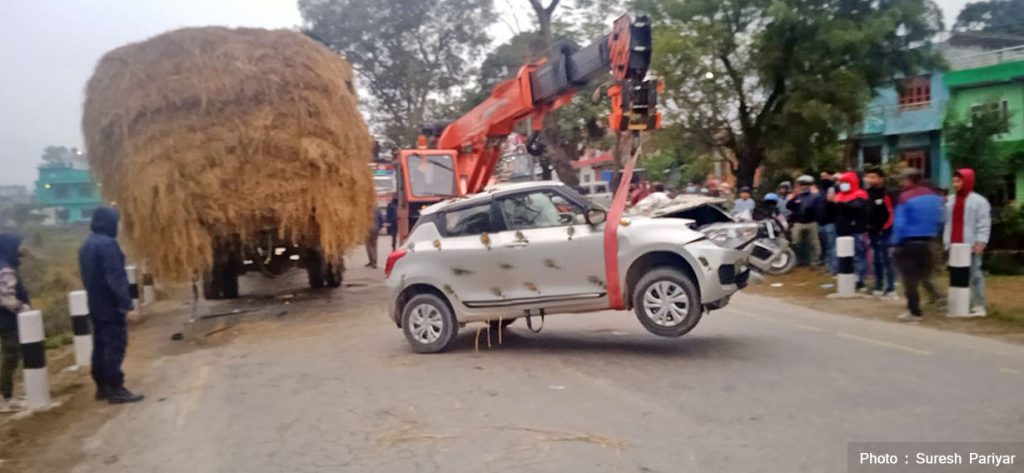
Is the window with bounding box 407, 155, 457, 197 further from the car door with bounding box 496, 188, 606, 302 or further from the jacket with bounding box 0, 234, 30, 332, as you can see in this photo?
the jacket with bounding box 0, 234, 30, 332

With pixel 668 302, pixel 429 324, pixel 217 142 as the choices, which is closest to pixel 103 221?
pixel 429 324

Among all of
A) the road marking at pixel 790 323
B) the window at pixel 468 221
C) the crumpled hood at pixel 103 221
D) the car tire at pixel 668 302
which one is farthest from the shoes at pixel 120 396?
the road marking at pixel 790 323

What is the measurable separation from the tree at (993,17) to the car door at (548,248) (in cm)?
2751

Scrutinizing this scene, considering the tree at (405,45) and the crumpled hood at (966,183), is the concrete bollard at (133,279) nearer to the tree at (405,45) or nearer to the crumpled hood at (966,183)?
the crumpled hood at (966,183)

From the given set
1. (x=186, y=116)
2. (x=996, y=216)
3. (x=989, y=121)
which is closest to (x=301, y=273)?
(x=186, y=116)

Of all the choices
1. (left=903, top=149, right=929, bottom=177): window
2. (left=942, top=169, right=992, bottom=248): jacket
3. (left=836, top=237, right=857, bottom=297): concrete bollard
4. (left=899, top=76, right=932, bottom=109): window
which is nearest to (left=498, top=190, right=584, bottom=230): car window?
(left=942, top=169, right=992, bottom=248): jacket

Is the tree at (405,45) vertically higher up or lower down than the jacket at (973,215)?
higher up

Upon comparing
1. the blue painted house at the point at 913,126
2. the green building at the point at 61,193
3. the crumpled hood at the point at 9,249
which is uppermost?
the blue painted house at the point at 913,126

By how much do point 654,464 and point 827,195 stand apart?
9.89m

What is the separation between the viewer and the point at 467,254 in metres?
9.27

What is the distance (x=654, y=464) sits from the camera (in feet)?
17.7

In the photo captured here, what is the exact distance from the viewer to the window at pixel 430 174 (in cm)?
1752

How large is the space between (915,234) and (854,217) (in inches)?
97.0

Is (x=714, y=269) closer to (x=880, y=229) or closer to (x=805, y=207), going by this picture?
(x=880, y=229)
